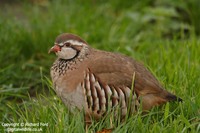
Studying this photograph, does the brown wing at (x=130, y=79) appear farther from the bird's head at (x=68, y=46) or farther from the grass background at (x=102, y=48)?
the bird's head at (x=68, y=46)

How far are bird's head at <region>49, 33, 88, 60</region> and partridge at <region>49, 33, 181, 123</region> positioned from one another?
0.15 meters

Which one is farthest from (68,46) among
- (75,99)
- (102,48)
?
(102,48)

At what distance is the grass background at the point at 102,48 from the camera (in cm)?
396

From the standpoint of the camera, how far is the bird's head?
4285 mm

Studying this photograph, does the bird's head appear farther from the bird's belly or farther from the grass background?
the bird's belly

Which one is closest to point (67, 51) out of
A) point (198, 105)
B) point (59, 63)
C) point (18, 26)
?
point (59, 63)

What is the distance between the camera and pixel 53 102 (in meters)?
4.34

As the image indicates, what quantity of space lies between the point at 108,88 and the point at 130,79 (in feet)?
0.54

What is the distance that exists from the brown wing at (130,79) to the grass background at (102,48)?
0.09 metres

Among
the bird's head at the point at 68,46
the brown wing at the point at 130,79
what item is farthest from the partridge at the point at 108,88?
the bird's head at the point at 68,46

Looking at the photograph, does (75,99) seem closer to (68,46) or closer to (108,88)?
(108,88)

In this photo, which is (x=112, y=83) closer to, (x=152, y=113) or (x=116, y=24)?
(x=152, y=113)

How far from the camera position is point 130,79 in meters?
4.07

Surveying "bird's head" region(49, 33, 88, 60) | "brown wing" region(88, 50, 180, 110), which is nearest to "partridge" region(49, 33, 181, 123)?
"brown wing" region(88, 50, 180, 110)
